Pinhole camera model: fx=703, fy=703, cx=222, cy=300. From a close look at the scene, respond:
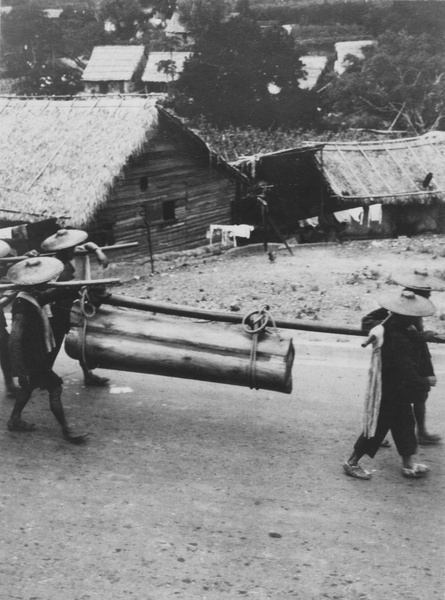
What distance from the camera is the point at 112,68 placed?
25984 mm

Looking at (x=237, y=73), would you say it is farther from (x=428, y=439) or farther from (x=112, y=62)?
(x=428, y=439)

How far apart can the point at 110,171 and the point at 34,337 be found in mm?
10503

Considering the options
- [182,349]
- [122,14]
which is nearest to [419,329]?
[182,349]

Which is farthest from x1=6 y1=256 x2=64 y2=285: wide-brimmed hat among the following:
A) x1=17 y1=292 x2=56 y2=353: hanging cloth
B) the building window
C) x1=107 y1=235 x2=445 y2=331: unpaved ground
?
the building window

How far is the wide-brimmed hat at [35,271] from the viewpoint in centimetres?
532

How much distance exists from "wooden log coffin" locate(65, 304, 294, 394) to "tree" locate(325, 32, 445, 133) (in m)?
27.0

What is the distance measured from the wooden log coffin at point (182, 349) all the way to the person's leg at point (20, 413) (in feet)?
1.62

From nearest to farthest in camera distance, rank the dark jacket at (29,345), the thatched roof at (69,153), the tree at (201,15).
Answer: the dark jacket at (29,345) < the thatched roof at (69,153) < the tree at (201,15)

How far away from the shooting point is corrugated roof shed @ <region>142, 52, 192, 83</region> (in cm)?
2655

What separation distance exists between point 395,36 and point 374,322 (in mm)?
27715

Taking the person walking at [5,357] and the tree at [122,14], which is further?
the tree at [122,14]

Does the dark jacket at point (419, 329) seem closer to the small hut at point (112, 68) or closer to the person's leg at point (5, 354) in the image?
the person's leg at point (5, 354)

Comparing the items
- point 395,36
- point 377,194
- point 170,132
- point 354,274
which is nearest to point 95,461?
point 354,274

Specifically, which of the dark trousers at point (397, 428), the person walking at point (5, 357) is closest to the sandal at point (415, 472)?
the dark trousers at point (397, 428)
